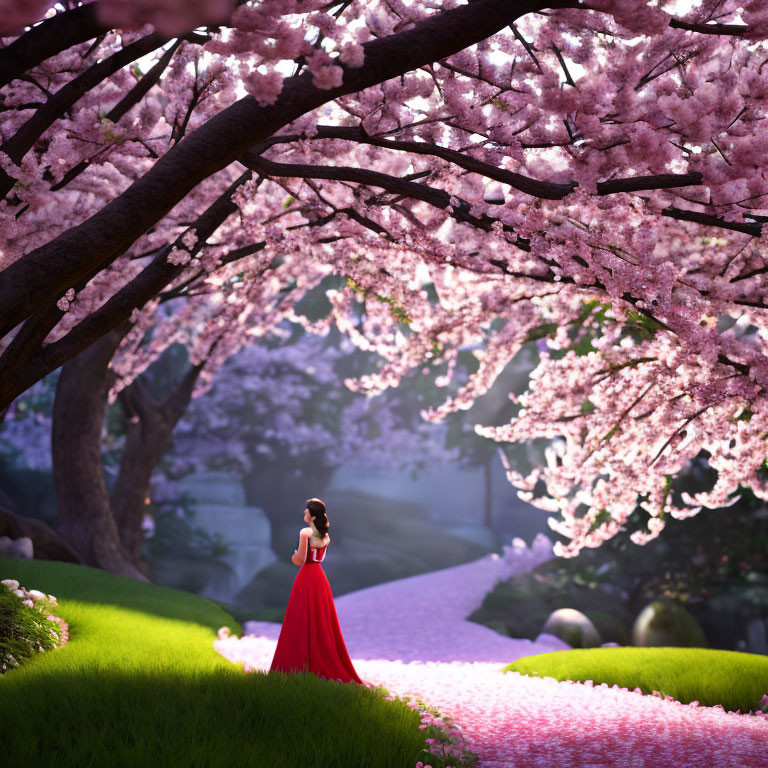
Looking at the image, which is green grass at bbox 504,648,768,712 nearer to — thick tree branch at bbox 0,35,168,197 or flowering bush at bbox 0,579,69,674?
flowering bush at bbox 0,579,69,674

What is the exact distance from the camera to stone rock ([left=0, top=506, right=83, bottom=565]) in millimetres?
12180

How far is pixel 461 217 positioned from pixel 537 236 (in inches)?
22.4

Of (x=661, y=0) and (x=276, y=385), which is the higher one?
(x=276, y=385)

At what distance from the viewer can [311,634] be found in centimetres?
739

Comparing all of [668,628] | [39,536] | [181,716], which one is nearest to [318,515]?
[181,716]

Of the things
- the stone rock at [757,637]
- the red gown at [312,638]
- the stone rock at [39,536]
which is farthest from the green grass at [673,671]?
the stone rock at [39,536]

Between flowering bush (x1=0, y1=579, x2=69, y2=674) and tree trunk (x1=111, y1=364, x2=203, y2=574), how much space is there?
→ 6.73 meters

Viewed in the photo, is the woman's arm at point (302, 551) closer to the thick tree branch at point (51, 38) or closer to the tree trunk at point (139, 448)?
the thick tree branch at point (51, 38)

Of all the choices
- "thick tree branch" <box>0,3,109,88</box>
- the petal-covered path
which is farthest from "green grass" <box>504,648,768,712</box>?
"thick tree branch" <box>0,3,109,88</box>

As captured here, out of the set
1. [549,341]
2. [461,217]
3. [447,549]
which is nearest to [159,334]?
[549,341]

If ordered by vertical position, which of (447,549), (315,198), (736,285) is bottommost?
(447,549)

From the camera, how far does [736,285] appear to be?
6.84 metres

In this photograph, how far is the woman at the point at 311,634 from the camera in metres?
7.32

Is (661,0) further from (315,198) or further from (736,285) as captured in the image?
(315,198)
